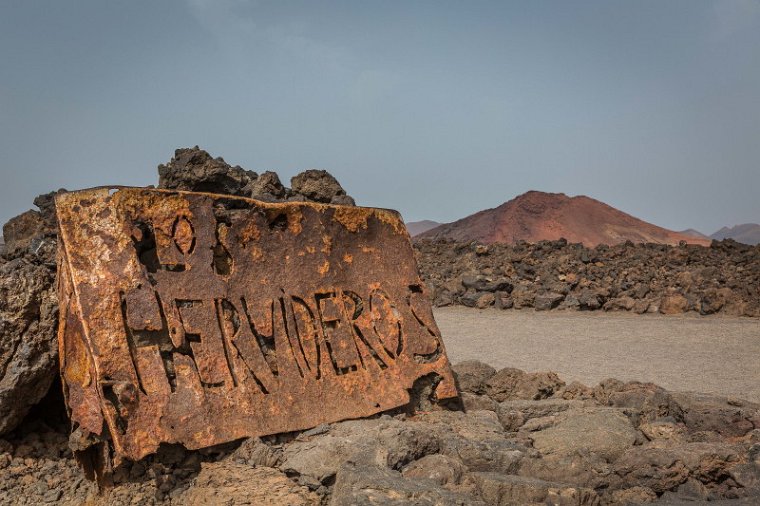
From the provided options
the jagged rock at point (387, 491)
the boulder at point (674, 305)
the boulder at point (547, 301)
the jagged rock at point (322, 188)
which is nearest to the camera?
the jagged rock at point (387, 491)

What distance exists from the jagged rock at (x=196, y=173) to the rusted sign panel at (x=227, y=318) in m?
1.48

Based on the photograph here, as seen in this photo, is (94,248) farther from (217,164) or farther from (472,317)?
(472,317)

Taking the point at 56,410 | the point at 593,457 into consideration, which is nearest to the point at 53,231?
the point at 56,410

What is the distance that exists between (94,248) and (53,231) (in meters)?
1.18

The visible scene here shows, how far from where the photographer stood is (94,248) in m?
3.18

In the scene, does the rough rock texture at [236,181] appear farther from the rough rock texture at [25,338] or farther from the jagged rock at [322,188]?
the rough rock texture at [25,338]

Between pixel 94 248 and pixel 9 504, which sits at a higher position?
pixel 94 248

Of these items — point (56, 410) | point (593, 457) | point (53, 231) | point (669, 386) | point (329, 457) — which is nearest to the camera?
point (329, 457)

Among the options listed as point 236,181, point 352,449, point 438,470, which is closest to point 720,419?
point 438,470

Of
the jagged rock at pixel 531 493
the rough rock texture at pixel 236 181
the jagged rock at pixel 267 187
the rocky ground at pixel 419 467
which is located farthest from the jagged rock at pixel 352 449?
the jagged rock at pixel 267 187

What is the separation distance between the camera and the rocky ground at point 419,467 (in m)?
2.77

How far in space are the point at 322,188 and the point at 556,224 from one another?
29278 millimetres

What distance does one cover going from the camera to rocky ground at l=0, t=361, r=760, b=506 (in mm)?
2771

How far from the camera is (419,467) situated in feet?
9.70
